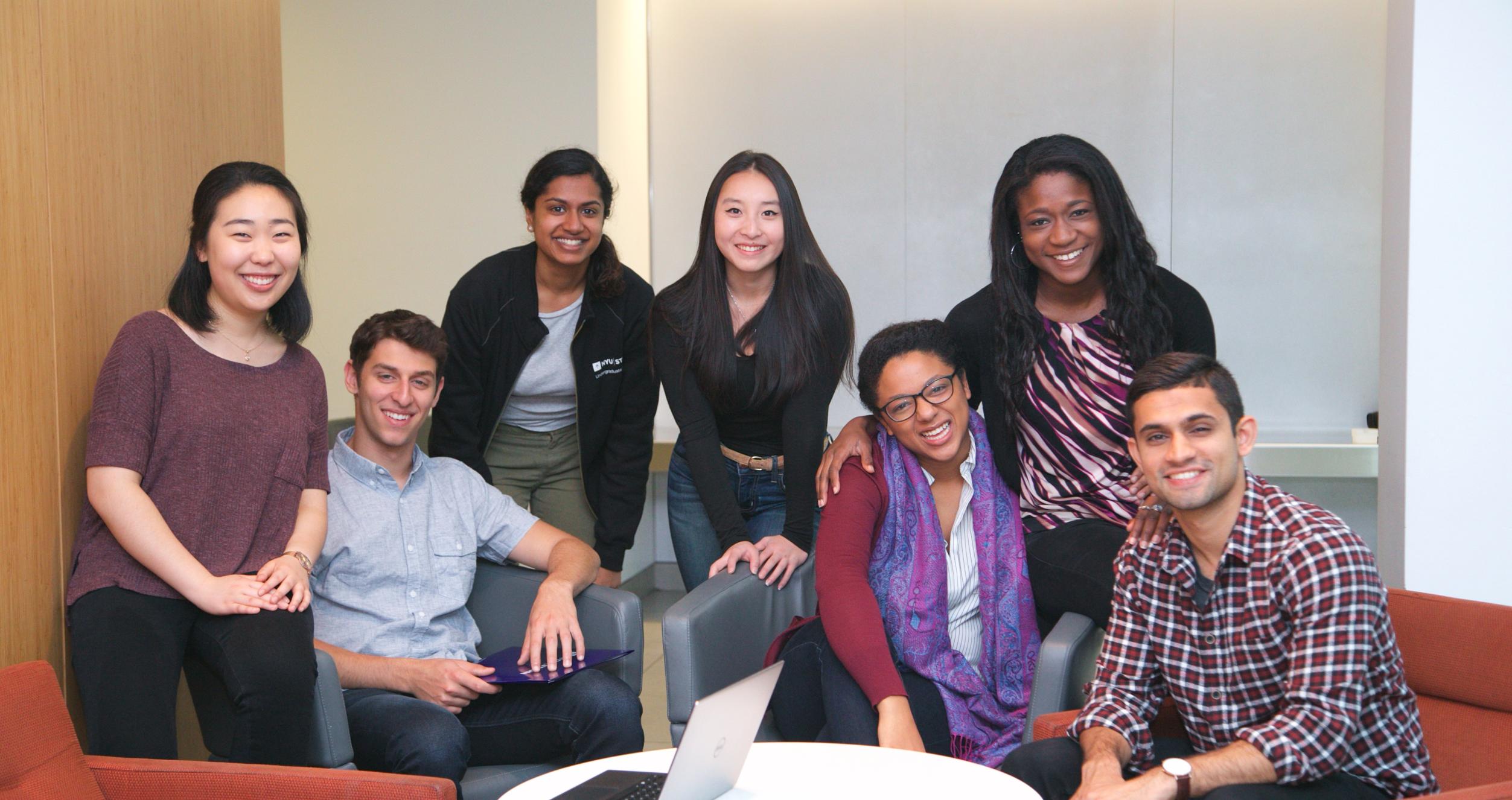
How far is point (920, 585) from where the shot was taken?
2564 millimetres

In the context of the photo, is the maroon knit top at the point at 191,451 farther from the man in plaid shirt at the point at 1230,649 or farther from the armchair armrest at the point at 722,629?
the man in plaid shirt at the point at 1230,649

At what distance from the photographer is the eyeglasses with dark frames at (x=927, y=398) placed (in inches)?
100

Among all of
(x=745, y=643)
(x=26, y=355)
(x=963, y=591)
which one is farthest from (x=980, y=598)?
(x=26, y=355)

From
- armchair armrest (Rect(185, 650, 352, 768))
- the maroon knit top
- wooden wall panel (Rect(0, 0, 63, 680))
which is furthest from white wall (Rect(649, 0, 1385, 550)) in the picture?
wooden wall panel (Rect(0, 0, 63, 680))

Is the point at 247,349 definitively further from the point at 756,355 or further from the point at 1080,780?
the point at 1080,780

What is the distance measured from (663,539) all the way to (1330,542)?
4204 millimetres

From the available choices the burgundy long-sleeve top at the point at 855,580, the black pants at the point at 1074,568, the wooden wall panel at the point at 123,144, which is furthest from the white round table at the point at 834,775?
the wooden wall panel at the point at 123,144

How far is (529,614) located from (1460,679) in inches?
70.0

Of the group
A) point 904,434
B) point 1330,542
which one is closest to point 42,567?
Result: point 904,434

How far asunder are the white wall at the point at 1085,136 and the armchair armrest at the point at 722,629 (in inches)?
108

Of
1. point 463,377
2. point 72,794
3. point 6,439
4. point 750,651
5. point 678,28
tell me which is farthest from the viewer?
point 678,28

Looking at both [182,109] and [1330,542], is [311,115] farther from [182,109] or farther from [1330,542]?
[1330,542]

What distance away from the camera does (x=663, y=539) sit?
5.78 metres

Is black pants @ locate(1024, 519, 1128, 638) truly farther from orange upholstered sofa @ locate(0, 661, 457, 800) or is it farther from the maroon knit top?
the maroon knit top
